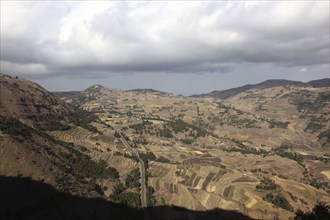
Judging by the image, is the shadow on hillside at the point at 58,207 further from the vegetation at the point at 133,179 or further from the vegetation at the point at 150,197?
the vegetation at the point at 133,179

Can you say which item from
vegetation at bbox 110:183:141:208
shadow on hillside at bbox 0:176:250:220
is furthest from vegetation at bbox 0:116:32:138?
vegetation at bbox 110:183:141:208

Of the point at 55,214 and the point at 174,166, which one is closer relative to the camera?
the point at 55,214

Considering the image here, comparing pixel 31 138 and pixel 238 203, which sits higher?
pixel 31 138

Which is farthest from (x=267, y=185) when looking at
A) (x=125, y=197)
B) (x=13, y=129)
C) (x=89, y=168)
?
(x=13, y=129)

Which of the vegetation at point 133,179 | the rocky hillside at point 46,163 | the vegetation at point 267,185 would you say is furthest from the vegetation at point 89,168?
the vegetation at point 267,185

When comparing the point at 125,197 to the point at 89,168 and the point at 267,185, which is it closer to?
the point at 89,168

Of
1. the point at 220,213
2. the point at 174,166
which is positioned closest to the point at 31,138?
the point at 174,166

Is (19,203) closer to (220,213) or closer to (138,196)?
(138,196)

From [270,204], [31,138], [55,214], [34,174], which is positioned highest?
[31,138]

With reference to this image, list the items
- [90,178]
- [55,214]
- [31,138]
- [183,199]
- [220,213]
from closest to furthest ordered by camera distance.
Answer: [55,214] < [220,213] < [183,199] < [90,178] < [31,138]
